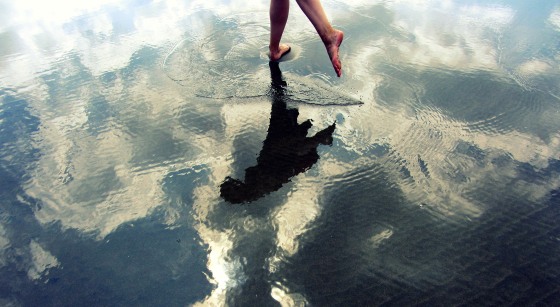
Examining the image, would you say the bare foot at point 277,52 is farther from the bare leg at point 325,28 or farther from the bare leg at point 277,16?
the bare leg at point 325,28

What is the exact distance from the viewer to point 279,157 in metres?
1.92

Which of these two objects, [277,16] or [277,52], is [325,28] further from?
[277,52]

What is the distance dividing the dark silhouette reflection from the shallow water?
0.4 inches

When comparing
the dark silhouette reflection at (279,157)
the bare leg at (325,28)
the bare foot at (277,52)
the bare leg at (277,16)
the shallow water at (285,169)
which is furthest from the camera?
the bare foot at (277,52)

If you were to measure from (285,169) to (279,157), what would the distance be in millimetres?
100

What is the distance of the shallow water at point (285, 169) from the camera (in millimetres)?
1386

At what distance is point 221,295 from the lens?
4.39ft

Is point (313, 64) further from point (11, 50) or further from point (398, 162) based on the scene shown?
point (11, 50)

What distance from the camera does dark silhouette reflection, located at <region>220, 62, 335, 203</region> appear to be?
1.74 metres

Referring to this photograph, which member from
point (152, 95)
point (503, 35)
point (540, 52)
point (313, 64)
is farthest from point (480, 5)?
point (152, 95)

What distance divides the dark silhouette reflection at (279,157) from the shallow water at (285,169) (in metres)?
0.01

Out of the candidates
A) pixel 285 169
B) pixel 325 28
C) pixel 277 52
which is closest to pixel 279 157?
pixel 285 169

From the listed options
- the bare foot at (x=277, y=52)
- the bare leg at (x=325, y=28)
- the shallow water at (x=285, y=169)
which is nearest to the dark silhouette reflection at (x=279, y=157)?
the shallow water at (x=285, y=169)

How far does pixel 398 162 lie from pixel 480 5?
2.78 meters
